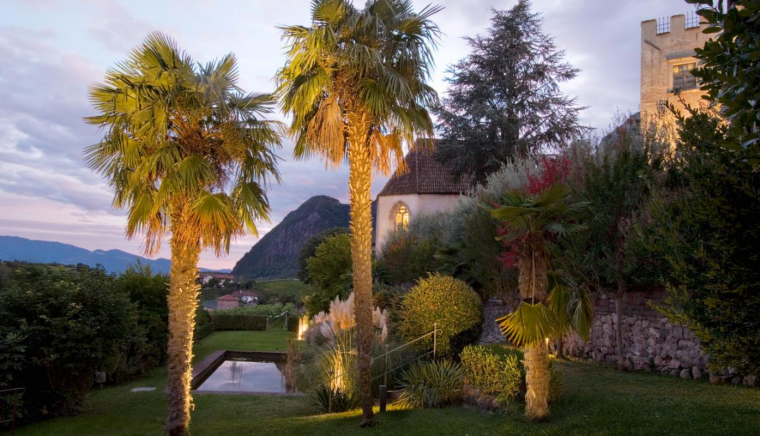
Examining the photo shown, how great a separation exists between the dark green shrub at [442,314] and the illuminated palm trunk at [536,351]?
432 centimetres

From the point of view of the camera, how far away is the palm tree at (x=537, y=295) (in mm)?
7277

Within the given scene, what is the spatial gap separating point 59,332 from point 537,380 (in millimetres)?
8150

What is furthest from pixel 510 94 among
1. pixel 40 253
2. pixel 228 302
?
pixel 40 253

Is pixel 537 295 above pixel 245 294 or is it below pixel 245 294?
above

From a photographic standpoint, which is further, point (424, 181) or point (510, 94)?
point (424, 181)

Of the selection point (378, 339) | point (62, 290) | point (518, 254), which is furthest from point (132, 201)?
point (518, 254)

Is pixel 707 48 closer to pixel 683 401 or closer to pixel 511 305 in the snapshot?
pixel 683 401

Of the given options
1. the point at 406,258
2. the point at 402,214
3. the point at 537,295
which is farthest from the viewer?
the point at 402,214

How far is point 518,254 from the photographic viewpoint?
7961mm

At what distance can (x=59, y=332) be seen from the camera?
9500 mm

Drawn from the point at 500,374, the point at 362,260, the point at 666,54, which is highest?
the point at 666,54

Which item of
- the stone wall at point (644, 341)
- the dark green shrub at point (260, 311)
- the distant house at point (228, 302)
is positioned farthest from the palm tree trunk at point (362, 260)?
the distant house at point (228, 302)

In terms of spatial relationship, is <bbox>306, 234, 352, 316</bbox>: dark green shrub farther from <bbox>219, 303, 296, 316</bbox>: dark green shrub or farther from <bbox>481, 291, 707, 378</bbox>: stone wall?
<bbox>481, 291, 707, 378</bbox>: stone wall

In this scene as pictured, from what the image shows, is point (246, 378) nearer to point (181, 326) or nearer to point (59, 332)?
point (59, 332)
